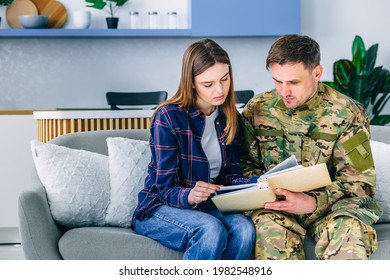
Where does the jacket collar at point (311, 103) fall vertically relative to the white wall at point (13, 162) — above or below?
above

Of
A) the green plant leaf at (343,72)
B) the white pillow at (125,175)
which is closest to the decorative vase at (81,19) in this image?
the green plant leaf at (343,72)

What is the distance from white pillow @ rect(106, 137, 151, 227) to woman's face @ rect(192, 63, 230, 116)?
0.47 metres

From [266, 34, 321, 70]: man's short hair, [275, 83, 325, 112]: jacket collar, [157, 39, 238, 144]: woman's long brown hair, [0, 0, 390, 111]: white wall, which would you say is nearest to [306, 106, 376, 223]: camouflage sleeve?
[275, 83, 325, 112]: jacket collar

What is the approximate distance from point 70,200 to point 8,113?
260cm

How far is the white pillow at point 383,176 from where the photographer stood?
118 inches

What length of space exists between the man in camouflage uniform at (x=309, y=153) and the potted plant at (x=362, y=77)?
3017 millimetres

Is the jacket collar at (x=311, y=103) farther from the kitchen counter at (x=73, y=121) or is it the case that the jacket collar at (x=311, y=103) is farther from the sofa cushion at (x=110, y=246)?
the kitchen counter at (x=73, y=121)

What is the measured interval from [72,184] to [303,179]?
955mm

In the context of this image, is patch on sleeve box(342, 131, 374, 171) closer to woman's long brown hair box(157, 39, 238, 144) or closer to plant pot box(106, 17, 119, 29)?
woman's long brown hair box(157, 39, 238, 144)

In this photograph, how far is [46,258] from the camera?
2.68 m

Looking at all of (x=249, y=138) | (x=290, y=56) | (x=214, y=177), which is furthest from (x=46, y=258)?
(x=290, y=56)

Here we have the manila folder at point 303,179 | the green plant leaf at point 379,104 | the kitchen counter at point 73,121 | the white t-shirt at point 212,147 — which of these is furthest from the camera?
the green plant leaf at point 379,104

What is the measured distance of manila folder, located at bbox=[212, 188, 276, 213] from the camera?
246cm

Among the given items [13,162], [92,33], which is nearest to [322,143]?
[13,162]
